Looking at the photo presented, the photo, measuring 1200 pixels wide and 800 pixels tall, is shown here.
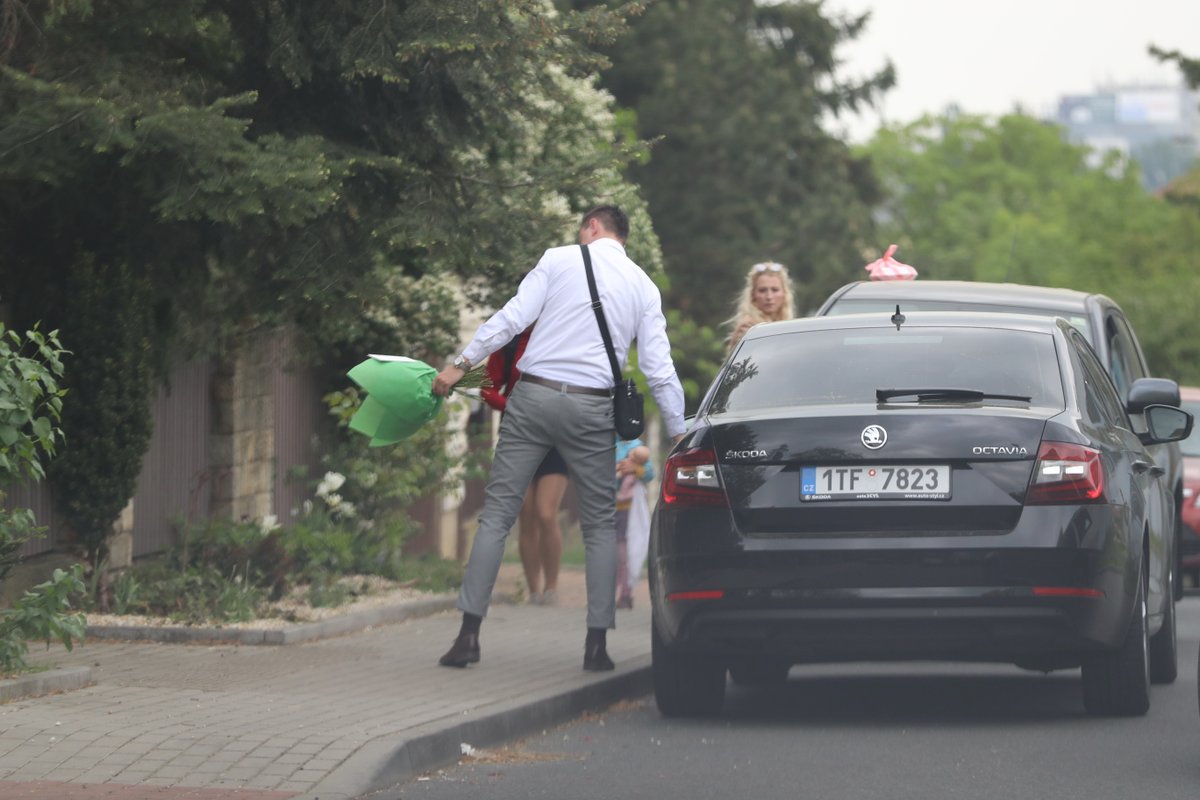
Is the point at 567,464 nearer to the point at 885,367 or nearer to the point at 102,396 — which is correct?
the point at 885,367

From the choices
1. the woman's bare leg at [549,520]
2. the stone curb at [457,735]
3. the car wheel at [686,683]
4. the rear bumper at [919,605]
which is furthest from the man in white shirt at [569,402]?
the woman's bare leg at [549,520]

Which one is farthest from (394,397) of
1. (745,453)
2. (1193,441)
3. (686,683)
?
(1193,441)

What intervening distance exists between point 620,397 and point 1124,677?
7.99 ft

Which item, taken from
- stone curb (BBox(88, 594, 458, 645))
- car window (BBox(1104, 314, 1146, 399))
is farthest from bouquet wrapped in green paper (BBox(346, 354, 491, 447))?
car window (BBox(1104, 314, 1146, 399))

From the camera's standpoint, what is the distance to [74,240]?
10.4 metres

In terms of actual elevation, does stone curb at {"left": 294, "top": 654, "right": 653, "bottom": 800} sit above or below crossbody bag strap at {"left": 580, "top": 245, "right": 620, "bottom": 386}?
below

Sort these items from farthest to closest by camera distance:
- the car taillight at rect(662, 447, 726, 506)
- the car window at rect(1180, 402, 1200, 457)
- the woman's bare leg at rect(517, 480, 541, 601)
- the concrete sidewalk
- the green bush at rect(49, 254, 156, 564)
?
the car window at rect(1180, 402, 1200, 457)
the woman's bare leg at rect(517, 480, 541, 601)
the green bush at rect(49, 254, 156, 564)
the car taillight at rect(662, 447, 726, 506)
the concrete sidewalk

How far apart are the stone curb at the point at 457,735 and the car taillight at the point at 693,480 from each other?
3.33ft

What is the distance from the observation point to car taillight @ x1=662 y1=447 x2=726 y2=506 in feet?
25.6

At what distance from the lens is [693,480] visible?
309 inches

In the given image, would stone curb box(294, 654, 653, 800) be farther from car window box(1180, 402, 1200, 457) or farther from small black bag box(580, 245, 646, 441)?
car window box(1180, 402, 1200, 457)

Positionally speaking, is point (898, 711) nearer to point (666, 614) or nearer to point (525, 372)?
point (666, 614)

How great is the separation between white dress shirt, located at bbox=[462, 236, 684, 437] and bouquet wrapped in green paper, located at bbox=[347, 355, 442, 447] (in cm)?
41

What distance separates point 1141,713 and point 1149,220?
73.2 metres
